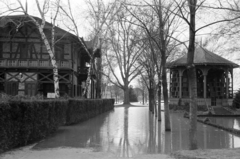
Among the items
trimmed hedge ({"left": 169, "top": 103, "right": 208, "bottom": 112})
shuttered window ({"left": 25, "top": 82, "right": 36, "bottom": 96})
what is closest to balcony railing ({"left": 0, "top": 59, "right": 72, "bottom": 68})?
shuttered window ({"left": 25, "top": 82, "right": 36, "bottom": 96})

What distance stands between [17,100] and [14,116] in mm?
610

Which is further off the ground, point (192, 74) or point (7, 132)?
point (192, 74)

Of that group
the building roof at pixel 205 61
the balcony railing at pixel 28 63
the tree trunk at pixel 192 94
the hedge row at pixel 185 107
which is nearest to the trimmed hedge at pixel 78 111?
the balcony railing at pixel 28 63

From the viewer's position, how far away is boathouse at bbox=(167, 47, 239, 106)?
114ft

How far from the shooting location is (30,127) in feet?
36.8

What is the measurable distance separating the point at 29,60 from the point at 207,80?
20568 millimetres

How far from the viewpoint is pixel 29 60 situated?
30.5m

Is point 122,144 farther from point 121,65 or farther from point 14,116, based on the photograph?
point 121,65

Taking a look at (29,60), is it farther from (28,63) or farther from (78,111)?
(78,111)

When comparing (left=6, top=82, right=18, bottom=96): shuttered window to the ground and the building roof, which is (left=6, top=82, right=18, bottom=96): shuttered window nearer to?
the building roof

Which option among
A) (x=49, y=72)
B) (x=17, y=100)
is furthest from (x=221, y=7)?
(x=49, y=72)

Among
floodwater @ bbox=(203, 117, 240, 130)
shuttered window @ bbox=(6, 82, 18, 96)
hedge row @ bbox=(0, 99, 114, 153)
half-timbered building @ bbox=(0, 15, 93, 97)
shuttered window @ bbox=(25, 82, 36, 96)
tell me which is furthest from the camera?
shuttered window @ bbox=(25, 82, 36, 96)

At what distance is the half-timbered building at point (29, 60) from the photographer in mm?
30172

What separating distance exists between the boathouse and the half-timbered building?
Result: 10.9 m
